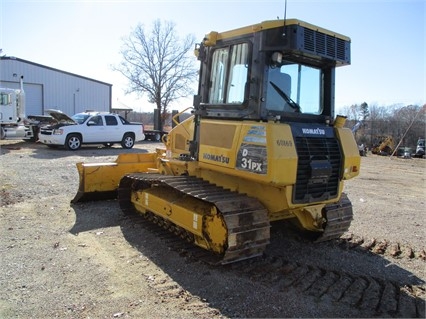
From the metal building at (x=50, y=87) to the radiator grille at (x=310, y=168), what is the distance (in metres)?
26.2

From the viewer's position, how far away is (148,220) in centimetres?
664

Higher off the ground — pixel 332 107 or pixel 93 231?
pixel 332 107

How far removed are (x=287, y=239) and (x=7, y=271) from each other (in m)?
3.95

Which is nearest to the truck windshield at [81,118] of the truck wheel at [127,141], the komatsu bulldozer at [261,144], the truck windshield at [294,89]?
the truck wheel at [127,141]

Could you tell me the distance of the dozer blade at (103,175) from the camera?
7.57 meters

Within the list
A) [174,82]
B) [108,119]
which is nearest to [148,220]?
[108,119]

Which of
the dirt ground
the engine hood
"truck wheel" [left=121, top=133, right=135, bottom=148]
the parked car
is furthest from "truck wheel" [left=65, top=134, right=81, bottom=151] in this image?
the dirt ground

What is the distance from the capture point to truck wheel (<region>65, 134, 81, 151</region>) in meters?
17.7

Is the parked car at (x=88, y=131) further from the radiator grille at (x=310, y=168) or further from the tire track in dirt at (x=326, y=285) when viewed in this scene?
the radiator grille at (x=310, y=168)

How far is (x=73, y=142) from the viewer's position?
17812 mm

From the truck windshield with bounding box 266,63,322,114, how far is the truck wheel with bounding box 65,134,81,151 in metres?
14.9

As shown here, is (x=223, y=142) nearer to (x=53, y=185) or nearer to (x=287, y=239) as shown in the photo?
(x=287, y=239)

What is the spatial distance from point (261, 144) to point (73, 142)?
1528 cm

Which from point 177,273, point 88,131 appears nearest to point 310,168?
point 177,273
